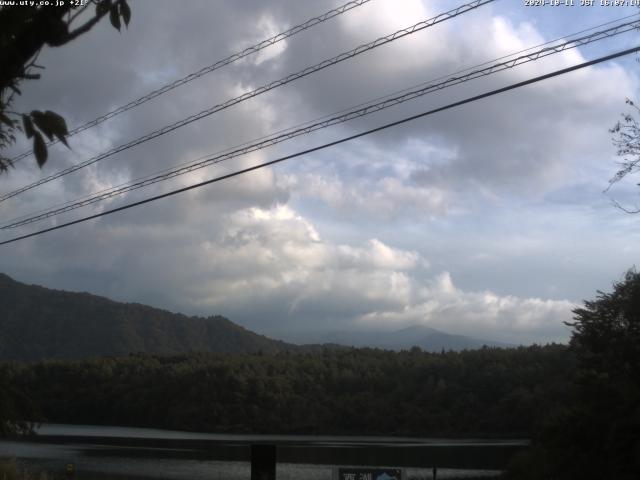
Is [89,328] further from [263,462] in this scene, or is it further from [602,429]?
[263,462]

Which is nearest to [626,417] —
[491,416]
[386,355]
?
[491,416]

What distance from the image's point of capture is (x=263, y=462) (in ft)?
46.6

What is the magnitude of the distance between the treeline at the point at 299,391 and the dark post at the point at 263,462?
63.2 metres

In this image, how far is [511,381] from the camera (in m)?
76.1

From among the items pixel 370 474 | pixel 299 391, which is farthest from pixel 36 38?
pixel 299 391

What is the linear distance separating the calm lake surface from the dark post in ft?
65.3

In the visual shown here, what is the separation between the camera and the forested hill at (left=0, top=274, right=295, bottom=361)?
144000 millimetres

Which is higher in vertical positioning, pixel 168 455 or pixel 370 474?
pixel 370 474

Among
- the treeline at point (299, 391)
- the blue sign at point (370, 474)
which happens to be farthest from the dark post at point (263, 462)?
the treeline at point (299, 391)

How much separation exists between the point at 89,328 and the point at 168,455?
10845 cm

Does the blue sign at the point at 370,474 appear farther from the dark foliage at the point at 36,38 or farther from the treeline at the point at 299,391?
the treeline at the point at 299,391

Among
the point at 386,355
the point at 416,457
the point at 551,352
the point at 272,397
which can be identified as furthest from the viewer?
the point at 386,355

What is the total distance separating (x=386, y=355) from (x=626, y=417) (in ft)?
296

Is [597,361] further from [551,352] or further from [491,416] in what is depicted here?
[551,352]
